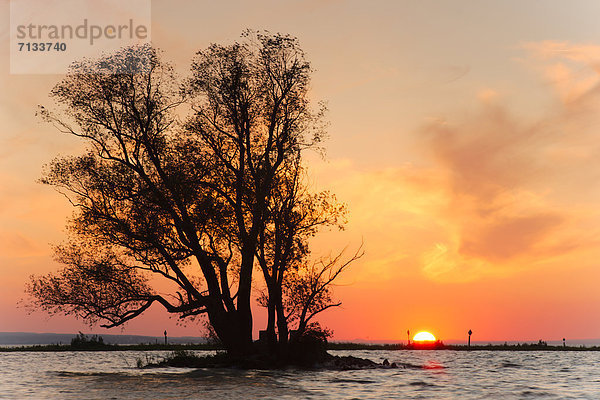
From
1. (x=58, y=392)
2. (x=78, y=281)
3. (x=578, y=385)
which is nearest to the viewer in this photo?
(x=58, y=392)

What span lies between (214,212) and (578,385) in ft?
84.2

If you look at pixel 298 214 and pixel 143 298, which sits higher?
pixel 298 214

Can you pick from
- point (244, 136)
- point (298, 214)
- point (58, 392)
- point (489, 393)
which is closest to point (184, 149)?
point (244, 136)

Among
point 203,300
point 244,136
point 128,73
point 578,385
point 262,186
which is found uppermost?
point 128,73

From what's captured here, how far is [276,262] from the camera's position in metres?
46.4

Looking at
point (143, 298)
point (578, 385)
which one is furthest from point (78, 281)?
point (578, 385)

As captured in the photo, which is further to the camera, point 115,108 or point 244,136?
point 244,136

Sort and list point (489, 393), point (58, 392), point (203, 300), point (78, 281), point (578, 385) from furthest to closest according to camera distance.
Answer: point (203, 300) < point (78, 281) < point (578, 385) < point (489, 393) < point (58, 392)

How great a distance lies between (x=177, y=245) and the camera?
45.7 m

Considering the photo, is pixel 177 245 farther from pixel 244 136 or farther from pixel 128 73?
pixel 128 73

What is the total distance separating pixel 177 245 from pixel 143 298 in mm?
4260

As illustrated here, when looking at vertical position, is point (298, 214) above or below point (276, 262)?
above

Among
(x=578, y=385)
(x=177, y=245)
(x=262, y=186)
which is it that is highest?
(x=262, y=186)

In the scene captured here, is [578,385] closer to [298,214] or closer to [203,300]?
[298,214]
